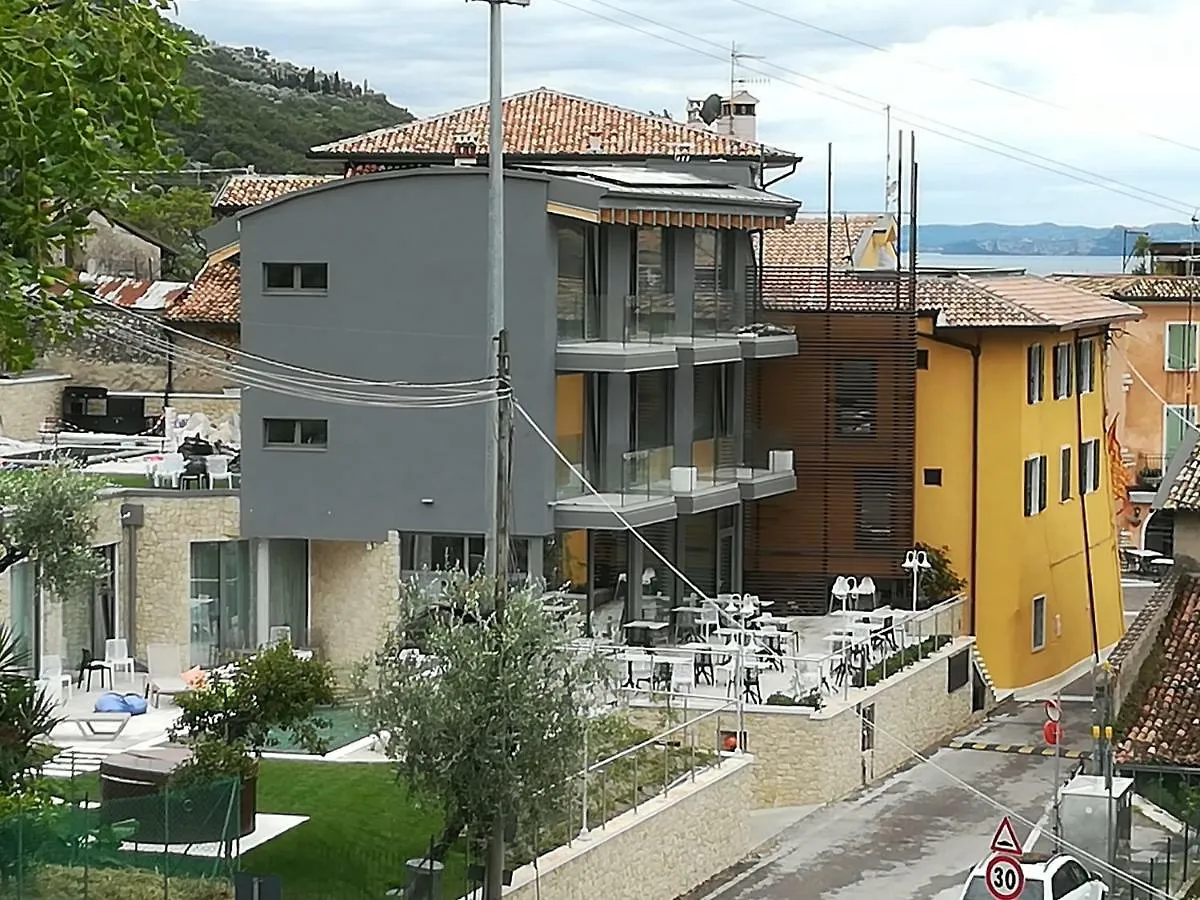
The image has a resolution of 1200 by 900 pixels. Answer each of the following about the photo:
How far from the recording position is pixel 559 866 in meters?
22.7

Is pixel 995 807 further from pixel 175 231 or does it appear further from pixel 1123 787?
pixel 175 231

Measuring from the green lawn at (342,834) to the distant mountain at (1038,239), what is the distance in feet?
134

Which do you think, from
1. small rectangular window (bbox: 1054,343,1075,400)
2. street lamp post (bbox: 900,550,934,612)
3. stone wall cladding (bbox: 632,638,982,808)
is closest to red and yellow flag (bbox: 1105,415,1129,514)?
small rectangular window (bbox: 1054,343,1075,400)

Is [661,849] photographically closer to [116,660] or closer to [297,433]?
[116,660]

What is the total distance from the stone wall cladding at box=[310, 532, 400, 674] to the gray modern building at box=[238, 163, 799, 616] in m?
0.36

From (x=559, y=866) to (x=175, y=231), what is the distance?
5513cm

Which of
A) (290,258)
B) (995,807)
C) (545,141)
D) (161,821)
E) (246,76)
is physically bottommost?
(995,807)

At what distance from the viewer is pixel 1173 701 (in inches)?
1036

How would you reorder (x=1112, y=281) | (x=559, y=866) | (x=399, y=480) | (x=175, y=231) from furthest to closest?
(x=175, y=231) < (x=1112, y=281) < (x=399, y=480) < (x=559, y=866)

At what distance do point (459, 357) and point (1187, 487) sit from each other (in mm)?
10925

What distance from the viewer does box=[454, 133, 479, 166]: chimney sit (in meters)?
48.3

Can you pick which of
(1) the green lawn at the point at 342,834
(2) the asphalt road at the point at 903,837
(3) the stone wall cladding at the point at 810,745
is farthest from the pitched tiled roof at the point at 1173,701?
(1) the green lawn at the point at 342,834

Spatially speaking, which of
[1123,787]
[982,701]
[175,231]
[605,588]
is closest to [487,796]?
[1123,787]

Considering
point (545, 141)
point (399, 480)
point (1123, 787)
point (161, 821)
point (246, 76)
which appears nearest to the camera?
point (161, 821)
